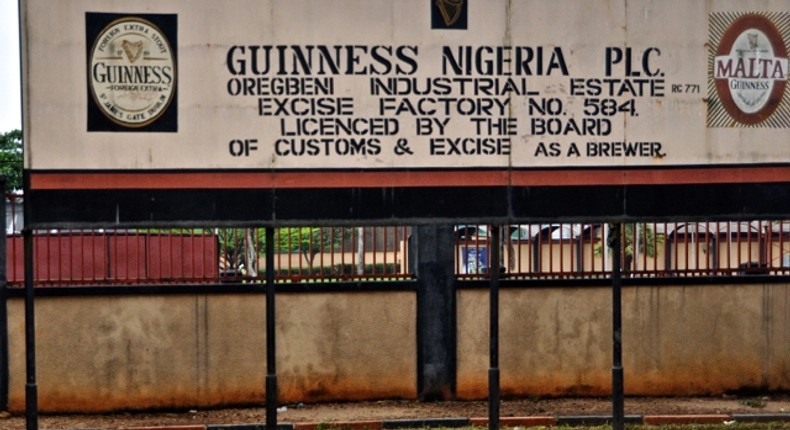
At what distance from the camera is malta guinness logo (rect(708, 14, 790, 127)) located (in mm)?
10289

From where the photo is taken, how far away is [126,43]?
378 inches

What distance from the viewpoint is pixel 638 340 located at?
13242mm

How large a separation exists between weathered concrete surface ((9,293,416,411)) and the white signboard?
3303 millimetres

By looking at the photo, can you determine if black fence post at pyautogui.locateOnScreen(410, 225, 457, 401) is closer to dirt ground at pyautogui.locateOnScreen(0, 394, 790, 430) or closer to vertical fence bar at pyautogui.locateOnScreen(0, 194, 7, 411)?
dirt ground at pyautogui.locateOnScreen(0, 394, 790, 430)

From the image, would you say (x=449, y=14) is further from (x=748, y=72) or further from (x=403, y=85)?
(x=748, y=72)

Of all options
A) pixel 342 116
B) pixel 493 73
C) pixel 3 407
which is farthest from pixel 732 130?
pixel 3 407

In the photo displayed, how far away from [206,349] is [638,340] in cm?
442

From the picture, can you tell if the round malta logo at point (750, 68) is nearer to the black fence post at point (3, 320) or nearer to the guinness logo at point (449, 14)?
the guinness logo at point (449, 14)

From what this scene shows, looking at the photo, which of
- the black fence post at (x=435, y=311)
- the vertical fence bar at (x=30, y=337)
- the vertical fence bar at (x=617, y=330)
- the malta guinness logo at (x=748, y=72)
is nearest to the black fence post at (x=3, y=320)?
the vertical fence bar at (x=30, y=337)

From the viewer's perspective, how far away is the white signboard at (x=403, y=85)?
31.4 ft

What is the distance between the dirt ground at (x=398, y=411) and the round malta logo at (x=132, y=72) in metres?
3.82

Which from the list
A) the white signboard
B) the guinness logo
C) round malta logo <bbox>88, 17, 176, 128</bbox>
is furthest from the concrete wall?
the guinness logo

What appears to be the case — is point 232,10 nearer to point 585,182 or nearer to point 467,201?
point 467,201

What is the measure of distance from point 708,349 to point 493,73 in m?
4.91
